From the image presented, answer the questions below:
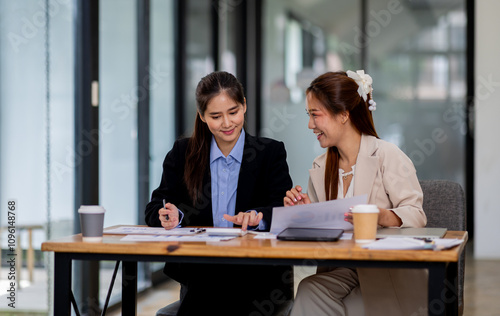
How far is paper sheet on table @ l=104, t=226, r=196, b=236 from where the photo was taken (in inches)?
74.3

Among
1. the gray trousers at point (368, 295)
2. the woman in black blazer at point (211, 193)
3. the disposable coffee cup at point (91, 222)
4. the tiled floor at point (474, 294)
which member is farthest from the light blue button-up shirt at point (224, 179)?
the tiled floor at point (474, 294)

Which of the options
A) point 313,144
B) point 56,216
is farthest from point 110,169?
point 313,144

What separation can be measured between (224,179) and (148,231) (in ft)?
1.50

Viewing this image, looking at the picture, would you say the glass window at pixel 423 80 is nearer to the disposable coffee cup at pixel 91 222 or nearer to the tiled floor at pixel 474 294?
the tiled floor at pixel 474 294

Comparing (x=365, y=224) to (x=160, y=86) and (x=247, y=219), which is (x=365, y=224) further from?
(x=160, y=86)

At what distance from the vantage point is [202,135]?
7.79 feet

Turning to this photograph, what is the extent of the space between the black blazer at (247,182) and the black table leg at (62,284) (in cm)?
63

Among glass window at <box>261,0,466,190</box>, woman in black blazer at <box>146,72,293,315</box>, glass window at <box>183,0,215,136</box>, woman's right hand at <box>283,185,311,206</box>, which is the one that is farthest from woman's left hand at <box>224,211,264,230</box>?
glass window at <box>261,0,466,190</box>

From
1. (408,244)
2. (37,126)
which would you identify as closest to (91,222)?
(408,244)

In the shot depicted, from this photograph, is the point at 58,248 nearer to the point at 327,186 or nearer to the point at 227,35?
the point at 327,186

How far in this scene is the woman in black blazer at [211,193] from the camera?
2.05 m

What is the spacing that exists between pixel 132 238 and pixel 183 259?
0.23 meters

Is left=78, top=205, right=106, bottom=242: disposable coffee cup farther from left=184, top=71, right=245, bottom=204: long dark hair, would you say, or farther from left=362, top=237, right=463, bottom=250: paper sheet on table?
left=362, top=237, right=463, bottom=250: paper sheet on table

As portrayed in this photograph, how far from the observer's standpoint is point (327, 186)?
→ 2.25 m
